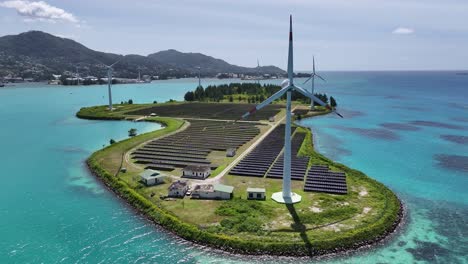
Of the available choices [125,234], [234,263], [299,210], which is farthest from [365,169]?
[125,234]

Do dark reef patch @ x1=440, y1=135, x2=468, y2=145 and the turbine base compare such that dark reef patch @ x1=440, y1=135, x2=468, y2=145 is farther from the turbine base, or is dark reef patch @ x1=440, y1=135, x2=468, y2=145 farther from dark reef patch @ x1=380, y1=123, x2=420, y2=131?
the turbine base

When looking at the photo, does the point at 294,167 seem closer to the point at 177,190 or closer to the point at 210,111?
the point at 177,190

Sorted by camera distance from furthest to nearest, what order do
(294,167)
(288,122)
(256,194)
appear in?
(294,167)
(256,194)
(288,122)

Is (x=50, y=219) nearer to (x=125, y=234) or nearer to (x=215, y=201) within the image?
(x=125, y=234)

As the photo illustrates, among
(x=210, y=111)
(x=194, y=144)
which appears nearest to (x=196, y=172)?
(x=194, y=144)

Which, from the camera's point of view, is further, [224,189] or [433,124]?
[433,124]

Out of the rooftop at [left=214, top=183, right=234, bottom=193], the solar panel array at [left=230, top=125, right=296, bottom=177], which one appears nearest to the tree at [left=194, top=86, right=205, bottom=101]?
the solar panel array at [left=230, top=125, right=296, bottom=177]
